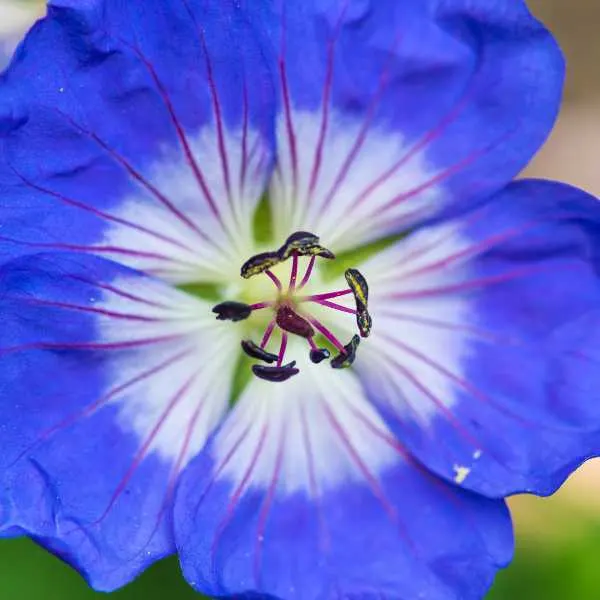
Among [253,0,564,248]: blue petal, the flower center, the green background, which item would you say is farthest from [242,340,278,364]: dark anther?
the green background

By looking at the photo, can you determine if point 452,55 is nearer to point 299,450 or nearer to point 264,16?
point 264,16

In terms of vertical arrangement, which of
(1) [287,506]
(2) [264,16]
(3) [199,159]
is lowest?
(1) [287,506]

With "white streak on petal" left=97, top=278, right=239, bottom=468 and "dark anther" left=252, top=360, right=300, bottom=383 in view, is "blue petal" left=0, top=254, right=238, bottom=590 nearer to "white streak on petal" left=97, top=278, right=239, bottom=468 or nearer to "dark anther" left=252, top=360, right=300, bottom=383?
"white streak on petal" left=97, top=278, right=239, bottom=468

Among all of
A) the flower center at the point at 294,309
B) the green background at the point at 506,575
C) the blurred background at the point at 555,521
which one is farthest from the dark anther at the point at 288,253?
the green background at the point at 506,575

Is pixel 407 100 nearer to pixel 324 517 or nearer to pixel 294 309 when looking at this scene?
pixel 294 309

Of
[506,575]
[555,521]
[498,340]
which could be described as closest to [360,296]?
[498,340]

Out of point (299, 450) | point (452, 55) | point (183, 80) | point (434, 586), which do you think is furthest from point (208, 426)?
point (452, 55)

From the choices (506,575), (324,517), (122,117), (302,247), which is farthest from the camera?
(506,575)
